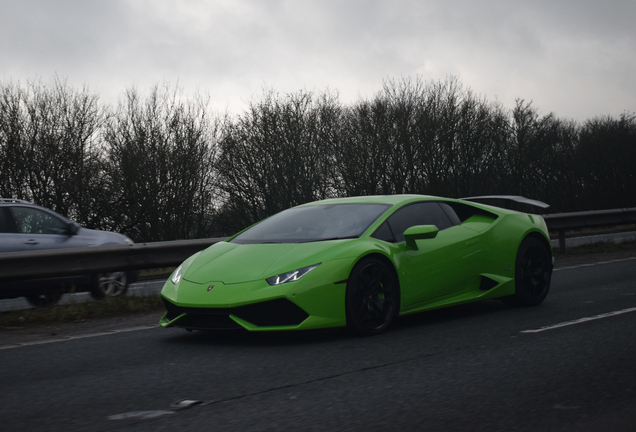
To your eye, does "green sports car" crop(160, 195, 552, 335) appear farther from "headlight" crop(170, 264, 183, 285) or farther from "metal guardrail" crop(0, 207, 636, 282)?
"metal guardrail" crop(0, 207, 636, 282)

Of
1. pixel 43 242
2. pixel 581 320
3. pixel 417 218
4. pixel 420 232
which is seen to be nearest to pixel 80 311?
pixel 43 242

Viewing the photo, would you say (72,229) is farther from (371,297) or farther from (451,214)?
(371,297)

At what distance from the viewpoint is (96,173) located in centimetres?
3022

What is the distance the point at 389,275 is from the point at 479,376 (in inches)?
65.0

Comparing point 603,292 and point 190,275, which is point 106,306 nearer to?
point 190,275

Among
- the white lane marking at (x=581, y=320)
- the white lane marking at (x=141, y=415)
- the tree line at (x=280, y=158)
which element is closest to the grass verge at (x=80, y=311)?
the white lane marking at (x=141, y=415)

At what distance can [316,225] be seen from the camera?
6.06m

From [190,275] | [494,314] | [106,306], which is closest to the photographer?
[190,275]

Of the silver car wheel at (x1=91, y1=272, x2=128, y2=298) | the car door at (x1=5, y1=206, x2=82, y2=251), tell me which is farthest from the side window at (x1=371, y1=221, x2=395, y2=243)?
the car door at (x1=5, y1=206, x2=82, y2=251)

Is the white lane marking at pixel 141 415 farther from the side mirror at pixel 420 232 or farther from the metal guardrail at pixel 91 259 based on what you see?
the metal guardrail at pixel 91 259

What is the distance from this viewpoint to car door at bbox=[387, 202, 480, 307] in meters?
5.79

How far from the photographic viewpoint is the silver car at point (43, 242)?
8867 millimetres

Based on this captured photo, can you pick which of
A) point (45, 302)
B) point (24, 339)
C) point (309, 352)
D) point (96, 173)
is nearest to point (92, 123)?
point (96, 173)

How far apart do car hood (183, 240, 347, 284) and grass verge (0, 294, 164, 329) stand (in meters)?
2.11
